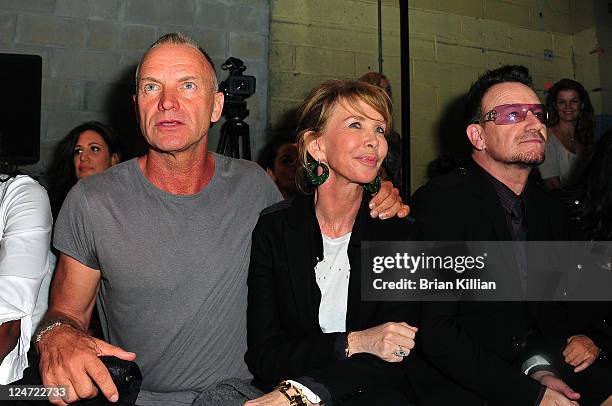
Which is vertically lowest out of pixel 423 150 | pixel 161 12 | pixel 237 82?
pixel 423 150

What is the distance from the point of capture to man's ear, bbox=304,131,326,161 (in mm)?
1990

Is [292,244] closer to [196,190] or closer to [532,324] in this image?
[196,190]

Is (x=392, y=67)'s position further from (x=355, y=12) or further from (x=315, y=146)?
(x=315, y=146)

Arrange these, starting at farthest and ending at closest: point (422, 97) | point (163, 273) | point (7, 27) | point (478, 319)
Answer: point (422, 97) < point (7, 27) < point (478, 319) < point (163, 273)

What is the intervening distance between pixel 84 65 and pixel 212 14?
3.31 ft

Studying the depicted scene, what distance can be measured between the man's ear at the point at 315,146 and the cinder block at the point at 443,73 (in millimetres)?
3143

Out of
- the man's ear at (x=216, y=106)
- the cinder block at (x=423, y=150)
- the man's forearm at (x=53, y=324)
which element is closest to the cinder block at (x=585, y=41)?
the cinder block at (x=423, y=150)

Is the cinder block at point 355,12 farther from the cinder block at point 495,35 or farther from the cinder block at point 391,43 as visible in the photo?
the cinder block at point 495,35

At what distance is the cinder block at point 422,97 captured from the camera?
4898mm

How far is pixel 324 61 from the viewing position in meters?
4.60

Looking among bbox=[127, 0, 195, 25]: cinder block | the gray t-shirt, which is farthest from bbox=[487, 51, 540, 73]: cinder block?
the gray t-shirt

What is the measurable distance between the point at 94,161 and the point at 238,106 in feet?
2.96

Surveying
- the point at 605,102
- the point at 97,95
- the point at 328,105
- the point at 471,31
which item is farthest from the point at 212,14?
the point at 605,102

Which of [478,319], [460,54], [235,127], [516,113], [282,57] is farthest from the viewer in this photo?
[460,54]
